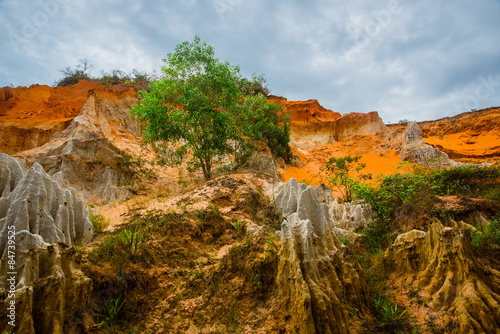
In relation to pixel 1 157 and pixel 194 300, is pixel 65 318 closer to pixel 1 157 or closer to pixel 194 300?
pixel 194 300

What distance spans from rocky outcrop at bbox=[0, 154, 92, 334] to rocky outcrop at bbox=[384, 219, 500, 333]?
5.07 metres

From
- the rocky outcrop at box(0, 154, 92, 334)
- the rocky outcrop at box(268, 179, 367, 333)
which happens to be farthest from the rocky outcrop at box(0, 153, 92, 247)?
the rocky outcrop at box(268, 179, 367, 333)

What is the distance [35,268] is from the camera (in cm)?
262

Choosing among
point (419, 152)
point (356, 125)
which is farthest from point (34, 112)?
point (356, 125)

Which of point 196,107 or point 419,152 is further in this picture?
point 419,152

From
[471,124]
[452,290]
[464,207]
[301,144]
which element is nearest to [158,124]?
[452,290]

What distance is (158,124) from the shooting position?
8.30 meters

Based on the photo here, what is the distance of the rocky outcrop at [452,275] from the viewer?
329cm

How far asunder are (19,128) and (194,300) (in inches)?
497

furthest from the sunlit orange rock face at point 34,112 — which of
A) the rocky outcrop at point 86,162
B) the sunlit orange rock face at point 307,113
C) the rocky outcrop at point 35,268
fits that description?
the sunlit orange rock face at point 307,113

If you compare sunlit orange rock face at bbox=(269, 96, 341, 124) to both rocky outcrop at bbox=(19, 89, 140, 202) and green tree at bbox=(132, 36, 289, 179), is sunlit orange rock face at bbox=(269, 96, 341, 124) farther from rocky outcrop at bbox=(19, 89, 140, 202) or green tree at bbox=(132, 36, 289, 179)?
rocky outcrop at bbox=(19, 89, 140, 202)

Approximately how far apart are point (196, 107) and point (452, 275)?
8.07m

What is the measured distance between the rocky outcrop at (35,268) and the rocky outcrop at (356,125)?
79.7 ft

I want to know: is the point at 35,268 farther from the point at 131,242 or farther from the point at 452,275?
the point at 452,275
